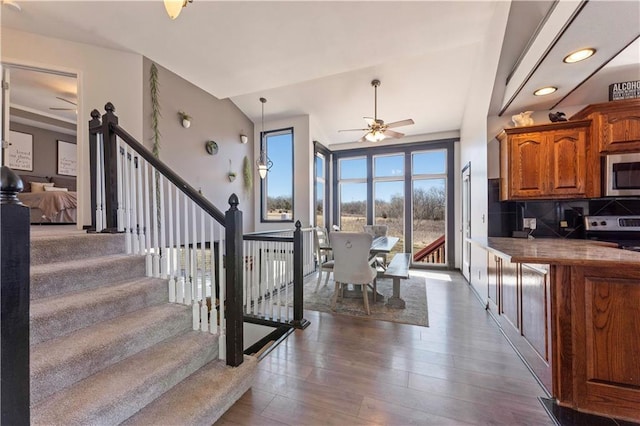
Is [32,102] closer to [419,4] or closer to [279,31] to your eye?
[279,31]

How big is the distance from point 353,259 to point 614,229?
9.59 ft

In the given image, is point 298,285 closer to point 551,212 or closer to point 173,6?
point 173,6

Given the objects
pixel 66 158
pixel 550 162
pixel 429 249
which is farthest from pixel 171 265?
pixel 66 158

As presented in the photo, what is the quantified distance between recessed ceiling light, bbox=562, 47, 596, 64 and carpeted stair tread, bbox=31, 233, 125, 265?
4.18 metres

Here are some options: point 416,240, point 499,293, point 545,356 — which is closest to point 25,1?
point 545,356

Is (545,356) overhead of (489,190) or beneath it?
beneath

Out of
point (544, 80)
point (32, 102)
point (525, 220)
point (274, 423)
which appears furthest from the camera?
point (32, 102)

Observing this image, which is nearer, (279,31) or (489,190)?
(279,31)

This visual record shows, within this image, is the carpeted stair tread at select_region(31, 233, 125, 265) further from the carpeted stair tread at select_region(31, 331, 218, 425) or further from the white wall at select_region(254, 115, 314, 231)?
the white wall at select_region(254, 115, 314, 231)

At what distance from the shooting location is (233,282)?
1.81 meters

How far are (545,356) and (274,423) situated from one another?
191 centimetres

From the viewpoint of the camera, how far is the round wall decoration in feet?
16.0

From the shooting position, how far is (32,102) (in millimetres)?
4516

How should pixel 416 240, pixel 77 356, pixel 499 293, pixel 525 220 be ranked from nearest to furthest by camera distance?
pixel 77 356, pixel 499 293, pixel 525 220, pixel 416 240
